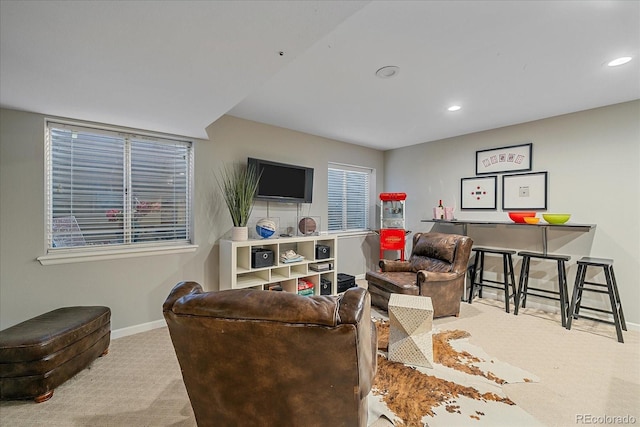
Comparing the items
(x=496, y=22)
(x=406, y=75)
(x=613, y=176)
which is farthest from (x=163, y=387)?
(x=613, y=176)

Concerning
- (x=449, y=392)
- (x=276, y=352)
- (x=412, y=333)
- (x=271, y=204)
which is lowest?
(x=449, y=392)

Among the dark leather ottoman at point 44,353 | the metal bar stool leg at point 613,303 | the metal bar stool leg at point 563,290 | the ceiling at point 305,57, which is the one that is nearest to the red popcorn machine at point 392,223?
the ceiling at point 305,57

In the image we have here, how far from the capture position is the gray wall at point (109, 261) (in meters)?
2.29

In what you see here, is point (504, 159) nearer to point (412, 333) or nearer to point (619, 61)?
point (619, 61)

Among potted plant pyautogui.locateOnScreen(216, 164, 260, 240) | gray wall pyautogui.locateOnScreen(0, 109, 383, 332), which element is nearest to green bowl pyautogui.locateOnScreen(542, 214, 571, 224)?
gray wall pyautogui.locateOnScreen(0, 109, 383, 332)

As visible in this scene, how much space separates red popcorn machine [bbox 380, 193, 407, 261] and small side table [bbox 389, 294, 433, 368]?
7.60 feet

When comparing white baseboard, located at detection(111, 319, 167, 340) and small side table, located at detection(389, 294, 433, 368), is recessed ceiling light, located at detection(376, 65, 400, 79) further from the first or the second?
white baseboard, located at detection(111, 319, 167, 340)

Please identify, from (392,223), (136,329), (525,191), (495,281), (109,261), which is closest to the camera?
(109,261)

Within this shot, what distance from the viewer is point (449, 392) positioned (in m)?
1.93

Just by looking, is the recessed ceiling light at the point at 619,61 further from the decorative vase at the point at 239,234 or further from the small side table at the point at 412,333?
the decorative vase at the point at 239,234

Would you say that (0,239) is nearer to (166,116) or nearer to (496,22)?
(166,116)

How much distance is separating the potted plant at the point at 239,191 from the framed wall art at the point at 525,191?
3.39m

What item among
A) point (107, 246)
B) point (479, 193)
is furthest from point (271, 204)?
point (479, 193)

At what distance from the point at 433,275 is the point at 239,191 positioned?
2407 millimetres
